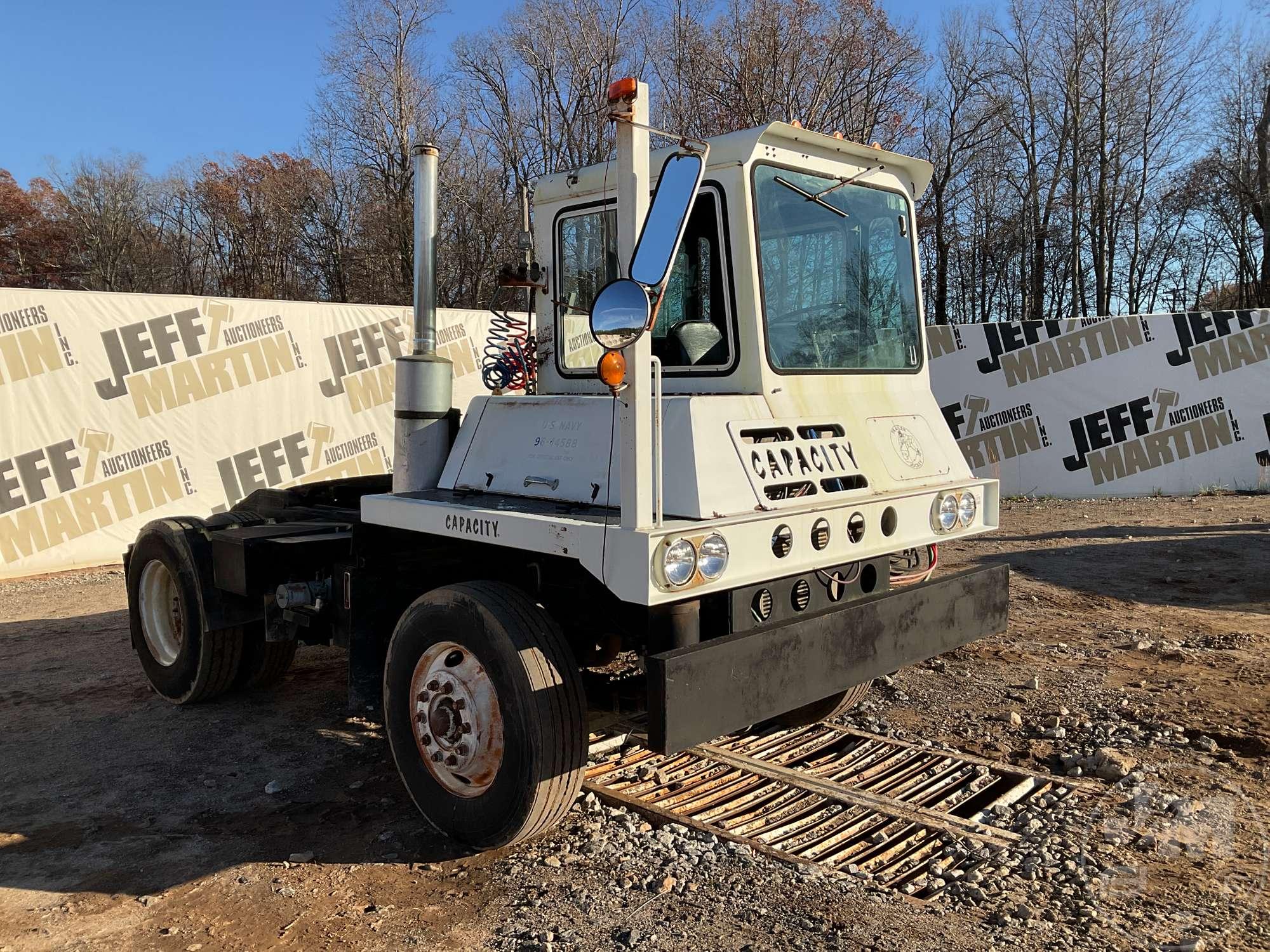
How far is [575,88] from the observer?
23375 mm

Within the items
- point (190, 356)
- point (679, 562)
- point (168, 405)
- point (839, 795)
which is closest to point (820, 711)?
point (839, 795)

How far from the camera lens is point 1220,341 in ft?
45.4

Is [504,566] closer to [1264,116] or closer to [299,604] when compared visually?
[299,604]

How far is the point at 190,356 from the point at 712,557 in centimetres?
954

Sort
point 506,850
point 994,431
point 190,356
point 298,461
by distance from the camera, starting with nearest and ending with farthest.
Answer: point 506,850 → point 190,356 → point 298,461 → point 994,431

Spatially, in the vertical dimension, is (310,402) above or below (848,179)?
below

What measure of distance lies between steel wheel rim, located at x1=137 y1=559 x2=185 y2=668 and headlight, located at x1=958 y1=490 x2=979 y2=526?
14.4 ft

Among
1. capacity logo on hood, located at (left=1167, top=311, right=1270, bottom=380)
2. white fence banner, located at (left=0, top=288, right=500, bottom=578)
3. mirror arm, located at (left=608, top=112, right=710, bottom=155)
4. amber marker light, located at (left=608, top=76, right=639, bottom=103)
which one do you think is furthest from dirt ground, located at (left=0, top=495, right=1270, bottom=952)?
capacity logo on hood, located at (left=1167, top=311, right=1270, bottom=380)

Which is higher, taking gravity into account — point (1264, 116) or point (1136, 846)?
point (1264, 116)

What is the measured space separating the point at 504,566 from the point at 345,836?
49.8 inches

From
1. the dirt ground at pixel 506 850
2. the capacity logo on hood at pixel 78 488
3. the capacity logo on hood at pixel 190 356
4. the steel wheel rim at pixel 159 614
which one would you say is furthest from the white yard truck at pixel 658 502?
the capacity logo on hood at pixel 190 356

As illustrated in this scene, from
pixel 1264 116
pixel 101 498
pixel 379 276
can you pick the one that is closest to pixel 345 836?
pixel 101 498

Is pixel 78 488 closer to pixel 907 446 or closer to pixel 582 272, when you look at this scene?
pixel 582 272

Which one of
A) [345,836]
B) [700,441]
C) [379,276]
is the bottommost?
[345,836]
